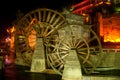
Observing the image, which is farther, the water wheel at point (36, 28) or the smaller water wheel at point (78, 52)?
the water wheel at point (36, 28)

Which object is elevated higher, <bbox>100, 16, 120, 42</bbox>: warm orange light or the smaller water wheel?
<bbox>100, 16, 120, 42</bbox>: warm orange light

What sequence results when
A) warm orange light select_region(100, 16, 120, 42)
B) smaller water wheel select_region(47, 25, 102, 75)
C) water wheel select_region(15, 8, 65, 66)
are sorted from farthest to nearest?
warm orange light select_region(100, 16, 120, 42) → water wheel select_region(15, 8, 65, 66) → smaller water wheel select_region(47, 25, 102, 75)

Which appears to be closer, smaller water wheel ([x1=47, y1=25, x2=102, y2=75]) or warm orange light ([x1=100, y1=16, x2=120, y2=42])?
smaller water wheel ([x1=47, y1=25, x2=102, y2=75])

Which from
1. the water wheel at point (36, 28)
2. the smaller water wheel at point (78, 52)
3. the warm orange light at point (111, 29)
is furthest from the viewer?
the warm orange light at point (111, 29)

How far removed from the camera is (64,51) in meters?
23.8

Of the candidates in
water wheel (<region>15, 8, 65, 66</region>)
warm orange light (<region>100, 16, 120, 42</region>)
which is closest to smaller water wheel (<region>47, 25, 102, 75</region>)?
water wheel (<region>15, 8, 65, 66</region>)

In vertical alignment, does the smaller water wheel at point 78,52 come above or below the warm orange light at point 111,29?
below

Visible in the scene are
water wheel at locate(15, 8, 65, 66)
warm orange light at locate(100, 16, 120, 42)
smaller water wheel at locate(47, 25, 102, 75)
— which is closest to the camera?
smaller water wheel at locate(47, 25, 102, 75)

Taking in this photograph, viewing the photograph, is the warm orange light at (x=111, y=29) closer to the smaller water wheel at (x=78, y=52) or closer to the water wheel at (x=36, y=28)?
the water wheel at (x=36, y=28)

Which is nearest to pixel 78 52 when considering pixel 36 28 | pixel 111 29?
pixel 36 28

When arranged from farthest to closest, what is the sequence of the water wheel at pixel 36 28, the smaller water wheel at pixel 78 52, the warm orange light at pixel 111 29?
the warm orange light at pixel 111 29 → the water wheel at pixel 36 28 → the smaller water wheel at pixel 78 52

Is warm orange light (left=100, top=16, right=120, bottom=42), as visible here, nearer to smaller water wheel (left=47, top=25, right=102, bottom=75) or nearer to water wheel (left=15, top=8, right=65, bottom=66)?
water wheel (left=15, top=8, right=65, bottom=66)

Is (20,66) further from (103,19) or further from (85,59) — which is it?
(103,19)

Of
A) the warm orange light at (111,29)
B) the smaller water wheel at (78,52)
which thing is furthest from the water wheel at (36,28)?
the warm orange light at (111,29)
